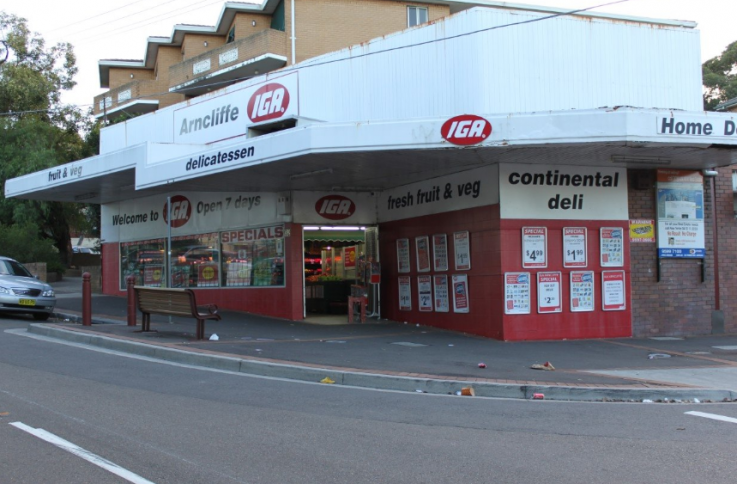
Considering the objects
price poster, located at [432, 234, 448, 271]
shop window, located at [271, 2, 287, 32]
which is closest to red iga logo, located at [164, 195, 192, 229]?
price poster, located at [432, 234, 448, 271]

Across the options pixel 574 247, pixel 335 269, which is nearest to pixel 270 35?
pixel 335 269

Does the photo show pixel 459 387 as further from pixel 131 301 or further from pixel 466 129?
pixel 131 301

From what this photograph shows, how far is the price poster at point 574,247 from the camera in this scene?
47.2 ft

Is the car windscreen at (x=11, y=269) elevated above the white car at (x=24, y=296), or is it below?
above

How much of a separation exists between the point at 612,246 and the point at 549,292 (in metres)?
1.92

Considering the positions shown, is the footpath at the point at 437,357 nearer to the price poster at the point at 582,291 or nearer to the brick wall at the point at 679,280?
the brick wall at the point at 679,280

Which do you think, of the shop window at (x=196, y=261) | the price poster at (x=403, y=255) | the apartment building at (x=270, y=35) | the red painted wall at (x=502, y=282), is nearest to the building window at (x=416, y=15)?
the apartment building at (x=270, y=35)

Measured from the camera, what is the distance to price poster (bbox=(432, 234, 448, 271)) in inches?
610

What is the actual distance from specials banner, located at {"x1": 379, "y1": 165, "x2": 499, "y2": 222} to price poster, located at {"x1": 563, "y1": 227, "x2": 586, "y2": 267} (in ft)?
6.26

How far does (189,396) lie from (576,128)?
26.7 ft

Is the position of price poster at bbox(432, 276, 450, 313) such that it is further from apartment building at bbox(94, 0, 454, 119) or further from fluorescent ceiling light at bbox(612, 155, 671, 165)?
apartment building at bbox(94, 0, 454, 119)

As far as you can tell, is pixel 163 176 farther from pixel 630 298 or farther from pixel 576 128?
pixel 630 298

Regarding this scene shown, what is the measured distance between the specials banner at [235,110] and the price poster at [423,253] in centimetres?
444

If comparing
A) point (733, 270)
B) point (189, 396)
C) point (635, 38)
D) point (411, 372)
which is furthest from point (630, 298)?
point (189, 396)
